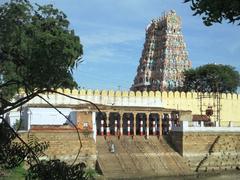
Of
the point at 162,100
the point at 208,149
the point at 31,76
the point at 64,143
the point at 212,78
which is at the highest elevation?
the point at 212,78

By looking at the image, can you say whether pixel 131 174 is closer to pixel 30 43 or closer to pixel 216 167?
pixel 216 167

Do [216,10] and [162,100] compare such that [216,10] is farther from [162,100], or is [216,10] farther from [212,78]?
[212,78]

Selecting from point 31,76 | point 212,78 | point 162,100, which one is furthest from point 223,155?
point 31,76

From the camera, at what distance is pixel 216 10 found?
5.15 m

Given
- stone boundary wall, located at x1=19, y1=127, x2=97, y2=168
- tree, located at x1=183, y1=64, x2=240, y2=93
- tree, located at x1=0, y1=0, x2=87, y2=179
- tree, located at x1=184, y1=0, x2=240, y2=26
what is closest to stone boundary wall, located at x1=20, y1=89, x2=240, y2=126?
stone boundary wall, located at x1=19, y1=127, x2=97, y2=168

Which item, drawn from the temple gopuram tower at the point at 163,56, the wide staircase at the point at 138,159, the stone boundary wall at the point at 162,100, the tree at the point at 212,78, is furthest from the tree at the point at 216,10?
the temple gopuram tower at the point at 163,56

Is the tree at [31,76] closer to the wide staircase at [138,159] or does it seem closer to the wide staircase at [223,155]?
the wide staircase at [138,159]

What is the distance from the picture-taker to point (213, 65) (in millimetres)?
45781

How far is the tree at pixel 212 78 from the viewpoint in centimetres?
4481

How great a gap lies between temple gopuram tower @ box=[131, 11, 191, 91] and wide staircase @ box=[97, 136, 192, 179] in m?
20.9

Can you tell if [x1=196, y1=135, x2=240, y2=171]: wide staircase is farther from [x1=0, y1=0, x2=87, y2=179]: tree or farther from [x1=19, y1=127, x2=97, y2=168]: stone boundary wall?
[x1=0, y1=0, x2=87, y2=179]: tree

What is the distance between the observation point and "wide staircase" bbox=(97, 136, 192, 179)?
22.9 meters

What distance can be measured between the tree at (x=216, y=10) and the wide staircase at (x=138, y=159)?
1722 centimetres

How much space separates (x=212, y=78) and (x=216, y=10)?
132ft
